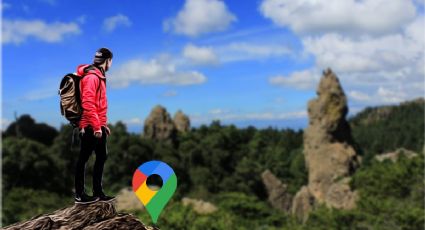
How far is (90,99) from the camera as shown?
4488mm

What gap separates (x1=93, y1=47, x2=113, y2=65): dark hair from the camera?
15.6 ft

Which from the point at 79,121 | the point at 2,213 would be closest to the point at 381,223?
the point at 2,213

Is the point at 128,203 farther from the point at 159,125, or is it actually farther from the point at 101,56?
the point at 159,125

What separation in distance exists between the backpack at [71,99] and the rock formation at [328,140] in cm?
3091

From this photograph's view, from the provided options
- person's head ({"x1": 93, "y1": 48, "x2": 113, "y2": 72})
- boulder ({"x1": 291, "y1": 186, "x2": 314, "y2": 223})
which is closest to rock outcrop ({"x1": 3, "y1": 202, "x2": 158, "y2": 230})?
person's head ({"x1": 93, "y1": 48, "x2": 113, "y2": 72})

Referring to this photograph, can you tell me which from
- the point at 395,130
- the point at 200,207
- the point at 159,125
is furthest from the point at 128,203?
the point at 395,130

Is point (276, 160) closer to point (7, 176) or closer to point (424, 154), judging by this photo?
point (424, 154)

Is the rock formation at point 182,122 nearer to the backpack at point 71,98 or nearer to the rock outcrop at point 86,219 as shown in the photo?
the rock outcrop at point 86,219

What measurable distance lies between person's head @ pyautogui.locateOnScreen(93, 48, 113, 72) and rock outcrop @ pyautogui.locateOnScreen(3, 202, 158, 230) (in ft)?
4.14

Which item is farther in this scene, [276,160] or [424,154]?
[276,160]

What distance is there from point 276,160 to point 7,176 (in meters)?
22.7

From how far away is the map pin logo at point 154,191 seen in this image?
15.6ft

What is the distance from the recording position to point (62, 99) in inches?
178

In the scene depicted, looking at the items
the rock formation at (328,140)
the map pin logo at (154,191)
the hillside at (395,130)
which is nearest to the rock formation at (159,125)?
the rock formation at (328,140)
